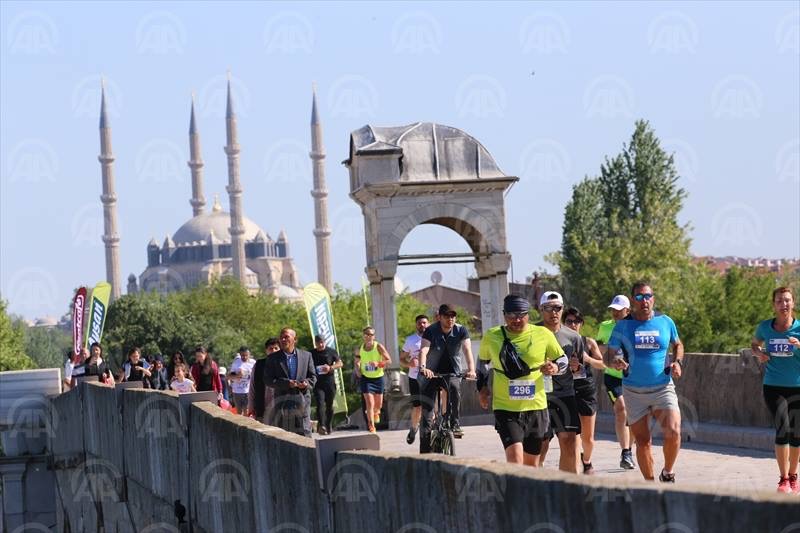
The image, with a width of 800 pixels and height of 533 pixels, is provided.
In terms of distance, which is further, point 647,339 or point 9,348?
point 9,348

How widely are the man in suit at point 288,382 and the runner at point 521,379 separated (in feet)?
17.7

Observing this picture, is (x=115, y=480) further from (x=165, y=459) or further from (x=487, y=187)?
(x=487, y=187)

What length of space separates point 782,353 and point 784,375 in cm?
17

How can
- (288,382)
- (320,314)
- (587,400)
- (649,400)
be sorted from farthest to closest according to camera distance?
(320,314) < (288,382) < (587,400) < (649,400)

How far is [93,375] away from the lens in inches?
958

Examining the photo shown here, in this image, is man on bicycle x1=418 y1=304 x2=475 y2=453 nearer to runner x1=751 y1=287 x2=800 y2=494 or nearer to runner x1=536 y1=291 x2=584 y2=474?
runner x1=536 y1=291 x2=584 y2=474

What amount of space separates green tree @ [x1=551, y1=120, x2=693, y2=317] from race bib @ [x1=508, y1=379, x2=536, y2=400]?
77.5 metres

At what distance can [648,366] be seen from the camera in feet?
39.0

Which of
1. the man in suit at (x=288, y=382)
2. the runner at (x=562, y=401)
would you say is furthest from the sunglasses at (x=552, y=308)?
the man in suit at (x=288, y=382)

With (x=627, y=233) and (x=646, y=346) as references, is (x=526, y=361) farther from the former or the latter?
(x=627, y=233)

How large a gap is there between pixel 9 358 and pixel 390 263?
2877 inches
